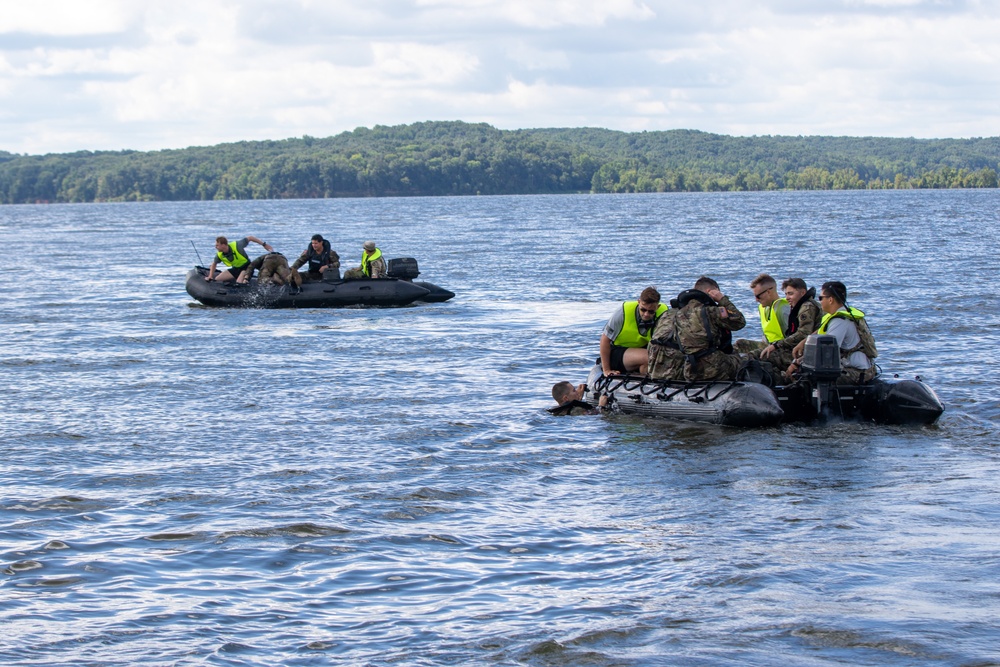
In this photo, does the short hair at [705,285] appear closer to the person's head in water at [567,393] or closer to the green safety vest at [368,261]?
the person's head in water at [567,393]

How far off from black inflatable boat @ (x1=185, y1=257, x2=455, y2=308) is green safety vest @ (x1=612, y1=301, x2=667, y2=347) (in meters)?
12.6

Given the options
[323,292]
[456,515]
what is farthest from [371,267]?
[456,515]

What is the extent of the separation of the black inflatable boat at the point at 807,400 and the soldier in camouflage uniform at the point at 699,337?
18 cm

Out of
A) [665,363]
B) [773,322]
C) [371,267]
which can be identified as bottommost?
[665,363]

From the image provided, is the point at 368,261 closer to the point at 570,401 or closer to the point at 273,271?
the point at 273,271

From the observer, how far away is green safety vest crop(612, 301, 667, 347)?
45.9 feet

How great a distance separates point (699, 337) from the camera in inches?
519

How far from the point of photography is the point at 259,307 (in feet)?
87.7

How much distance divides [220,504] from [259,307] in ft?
55.1

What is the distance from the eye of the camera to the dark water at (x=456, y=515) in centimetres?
726

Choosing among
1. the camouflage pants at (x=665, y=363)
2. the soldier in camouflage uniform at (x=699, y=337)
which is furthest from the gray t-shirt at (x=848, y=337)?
the camouflage pants at (x=665, y=363)

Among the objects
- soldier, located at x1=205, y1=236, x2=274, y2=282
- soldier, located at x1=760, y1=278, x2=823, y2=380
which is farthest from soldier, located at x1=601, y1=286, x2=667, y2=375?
soldier, located at x1=205, y1=236, x2=274, y2=282

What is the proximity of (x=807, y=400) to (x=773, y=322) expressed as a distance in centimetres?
100

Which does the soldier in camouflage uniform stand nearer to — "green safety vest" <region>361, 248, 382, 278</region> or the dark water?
the dark water
